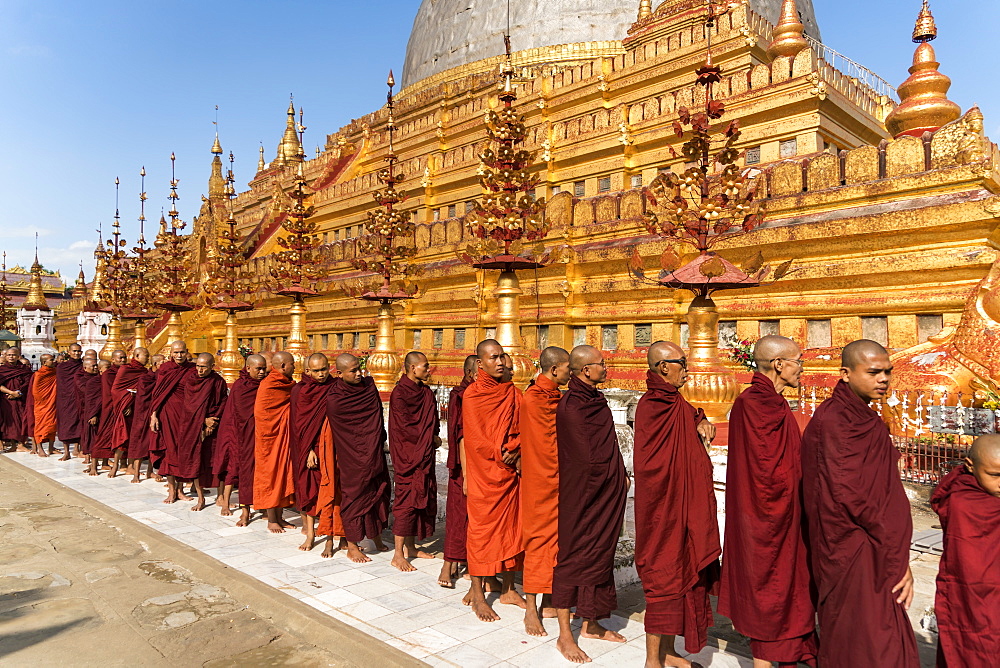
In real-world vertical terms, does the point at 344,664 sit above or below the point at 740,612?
below

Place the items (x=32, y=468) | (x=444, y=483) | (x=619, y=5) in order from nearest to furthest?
(x=444, y=483) < (x=32, y=468) < (x=619, y=5)

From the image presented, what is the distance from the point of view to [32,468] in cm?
1302

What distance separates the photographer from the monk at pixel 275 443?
8.22m

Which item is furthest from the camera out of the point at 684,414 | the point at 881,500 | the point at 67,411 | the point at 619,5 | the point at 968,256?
the point at 619,5

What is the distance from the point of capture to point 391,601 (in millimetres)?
5715

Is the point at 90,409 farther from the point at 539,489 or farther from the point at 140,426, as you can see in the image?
the point at 539,489

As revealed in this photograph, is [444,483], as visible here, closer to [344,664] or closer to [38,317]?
[344,664]

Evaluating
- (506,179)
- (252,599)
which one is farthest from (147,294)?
(252,599)

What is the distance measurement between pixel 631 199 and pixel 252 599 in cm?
1125

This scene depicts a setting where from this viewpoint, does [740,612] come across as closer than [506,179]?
Yes

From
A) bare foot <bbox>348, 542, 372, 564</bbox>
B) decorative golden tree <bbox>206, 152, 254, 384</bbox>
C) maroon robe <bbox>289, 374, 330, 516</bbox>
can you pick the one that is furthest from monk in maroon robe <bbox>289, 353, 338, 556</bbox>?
decorative golden tree <bbox>206, 152, 254, 384</bbox>

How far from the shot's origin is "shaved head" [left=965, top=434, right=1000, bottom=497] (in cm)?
326

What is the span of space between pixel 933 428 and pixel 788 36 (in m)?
13.8

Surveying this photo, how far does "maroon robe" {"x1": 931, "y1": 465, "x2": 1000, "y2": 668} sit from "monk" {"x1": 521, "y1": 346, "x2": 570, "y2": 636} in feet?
8.12
